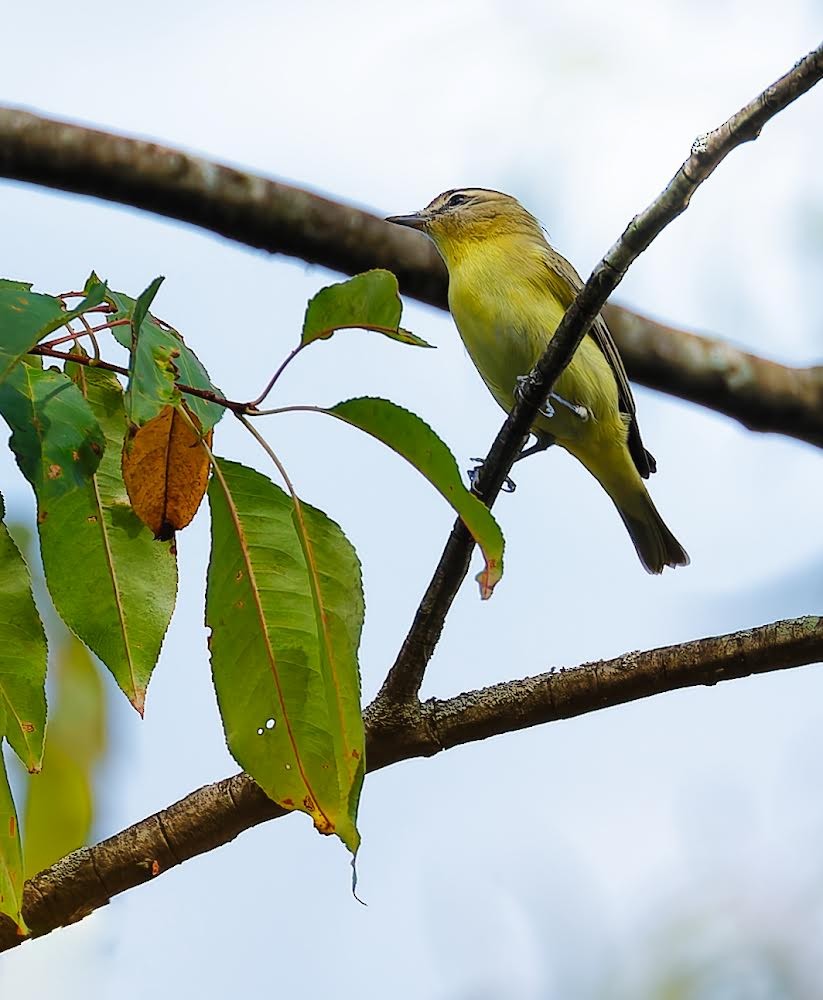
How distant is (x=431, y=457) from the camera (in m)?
1.62

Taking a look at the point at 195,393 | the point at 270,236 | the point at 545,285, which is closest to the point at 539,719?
the point at 195,393

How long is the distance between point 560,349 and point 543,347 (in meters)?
2.30

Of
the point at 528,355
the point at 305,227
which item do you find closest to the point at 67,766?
the point at 305,227

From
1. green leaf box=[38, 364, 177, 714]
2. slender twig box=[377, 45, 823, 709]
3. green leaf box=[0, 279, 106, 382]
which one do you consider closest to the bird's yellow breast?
slender twig box=[377, 45, 823, 709]

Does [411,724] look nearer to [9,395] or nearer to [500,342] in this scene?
[9,395]

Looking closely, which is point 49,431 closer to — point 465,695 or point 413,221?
point 465,695

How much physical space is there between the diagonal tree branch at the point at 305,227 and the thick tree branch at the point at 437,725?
200 cm

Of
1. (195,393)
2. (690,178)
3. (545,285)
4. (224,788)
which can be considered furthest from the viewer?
(545,285)

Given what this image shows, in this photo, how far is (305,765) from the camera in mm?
1810

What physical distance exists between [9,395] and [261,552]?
438 millimetres

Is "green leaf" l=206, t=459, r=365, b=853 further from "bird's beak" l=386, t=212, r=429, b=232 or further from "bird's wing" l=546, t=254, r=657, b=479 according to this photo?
"bird's beak" l=386, t=212, r=429, b=232

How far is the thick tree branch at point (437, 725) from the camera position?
6.62 feet

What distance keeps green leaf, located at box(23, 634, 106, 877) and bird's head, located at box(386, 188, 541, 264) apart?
2767 mm

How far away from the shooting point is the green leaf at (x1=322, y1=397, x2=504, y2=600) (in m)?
1.61
